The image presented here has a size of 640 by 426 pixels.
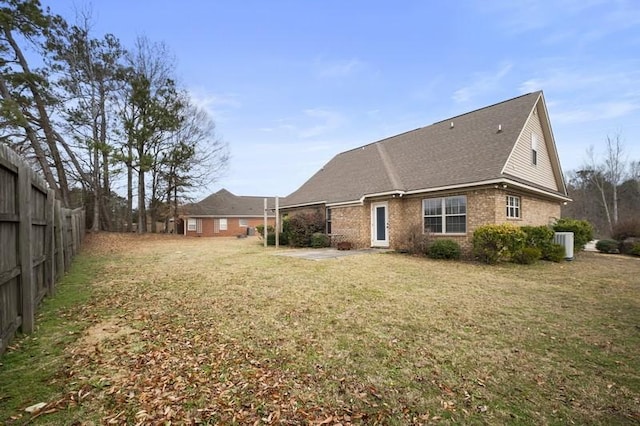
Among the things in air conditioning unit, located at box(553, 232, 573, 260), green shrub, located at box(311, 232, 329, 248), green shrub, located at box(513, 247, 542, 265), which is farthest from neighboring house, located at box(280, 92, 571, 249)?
air conditioning unit, located at box(553, 232, 573, 260)

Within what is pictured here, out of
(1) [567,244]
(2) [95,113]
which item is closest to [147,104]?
(2) [95,113]

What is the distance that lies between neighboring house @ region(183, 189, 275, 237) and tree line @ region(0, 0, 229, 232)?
6883 millimetres

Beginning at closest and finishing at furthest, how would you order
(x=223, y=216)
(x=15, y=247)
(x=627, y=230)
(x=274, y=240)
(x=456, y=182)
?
(x=15, y=247), (x=456, y=182), (x=627, y=230), (x=274, y=240), (x=223, y=216)

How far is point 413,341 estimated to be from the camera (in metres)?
3.88

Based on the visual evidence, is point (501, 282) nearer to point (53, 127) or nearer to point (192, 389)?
point (192, 389)

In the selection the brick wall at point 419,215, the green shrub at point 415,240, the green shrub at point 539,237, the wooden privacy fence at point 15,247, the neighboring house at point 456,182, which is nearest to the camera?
the wooden privacy fence at point 15,247

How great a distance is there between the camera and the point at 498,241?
32.3 ft

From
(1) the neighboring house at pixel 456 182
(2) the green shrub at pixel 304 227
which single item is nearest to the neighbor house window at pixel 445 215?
(1) the neighboring house at pixel 456 182

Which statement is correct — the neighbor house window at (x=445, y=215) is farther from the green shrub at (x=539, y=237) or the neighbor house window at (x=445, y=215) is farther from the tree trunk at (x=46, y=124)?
the tree trunk at (x=46, y=124)

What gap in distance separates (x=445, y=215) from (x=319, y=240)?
21.4 feet

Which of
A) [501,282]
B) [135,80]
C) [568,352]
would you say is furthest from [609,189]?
[135,80]

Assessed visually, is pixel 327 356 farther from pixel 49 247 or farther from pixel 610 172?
pixel 610 172

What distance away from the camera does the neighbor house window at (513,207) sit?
12023 mm

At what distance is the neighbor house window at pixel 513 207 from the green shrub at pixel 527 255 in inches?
86.9
